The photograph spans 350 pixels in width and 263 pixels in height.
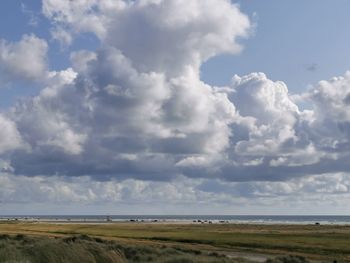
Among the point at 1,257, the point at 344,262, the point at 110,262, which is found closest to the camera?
the point at 1,257

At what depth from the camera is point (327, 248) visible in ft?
194

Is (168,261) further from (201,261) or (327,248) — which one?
(327,248)

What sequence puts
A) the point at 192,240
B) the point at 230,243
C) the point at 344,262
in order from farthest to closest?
the point at 192,240 < the point at 230,243 < the point at 344,262

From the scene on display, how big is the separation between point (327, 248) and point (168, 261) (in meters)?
42.2

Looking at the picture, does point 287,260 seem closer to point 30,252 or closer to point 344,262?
point 344,262

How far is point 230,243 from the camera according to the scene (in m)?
66.2

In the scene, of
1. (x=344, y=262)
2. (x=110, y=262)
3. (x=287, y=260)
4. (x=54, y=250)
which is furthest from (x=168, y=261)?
(x=344, y=262)

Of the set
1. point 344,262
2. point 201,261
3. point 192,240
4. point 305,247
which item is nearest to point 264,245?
point 305,247

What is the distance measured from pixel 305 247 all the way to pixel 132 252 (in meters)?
34.5

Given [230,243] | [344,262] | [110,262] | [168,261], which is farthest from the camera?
[230,243]

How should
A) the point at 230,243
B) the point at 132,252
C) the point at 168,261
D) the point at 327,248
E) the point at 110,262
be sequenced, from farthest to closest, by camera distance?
the point at 230,243, the point at 327,248, the point at 132,252, the point at 168,261, the point at 110,262

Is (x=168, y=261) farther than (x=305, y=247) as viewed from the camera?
No

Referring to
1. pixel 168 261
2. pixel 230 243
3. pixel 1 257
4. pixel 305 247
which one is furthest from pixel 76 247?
pixel 230 243

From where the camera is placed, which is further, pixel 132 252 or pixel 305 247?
pixel 305 247
